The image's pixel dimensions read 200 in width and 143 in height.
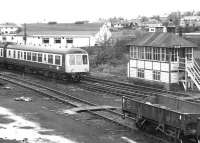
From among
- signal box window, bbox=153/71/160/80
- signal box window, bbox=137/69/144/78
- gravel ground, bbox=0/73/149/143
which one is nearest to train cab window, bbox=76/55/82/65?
signal box window, bbox=137/69/144/78

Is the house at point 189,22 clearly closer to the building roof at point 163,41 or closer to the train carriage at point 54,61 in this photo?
the train carriage at point 54,61

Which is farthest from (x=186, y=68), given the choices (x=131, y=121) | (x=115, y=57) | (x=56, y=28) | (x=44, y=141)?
(x=56, y=28)

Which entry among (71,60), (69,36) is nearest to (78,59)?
(71,60)

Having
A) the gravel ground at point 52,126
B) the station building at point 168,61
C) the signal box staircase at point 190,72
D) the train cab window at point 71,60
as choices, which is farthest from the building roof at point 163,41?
the gravel ground at point 52,126

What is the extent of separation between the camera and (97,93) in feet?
89.5

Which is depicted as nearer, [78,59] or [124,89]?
[124,89]

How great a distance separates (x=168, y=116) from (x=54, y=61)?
21.0m

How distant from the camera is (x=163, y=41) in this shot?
29984mm

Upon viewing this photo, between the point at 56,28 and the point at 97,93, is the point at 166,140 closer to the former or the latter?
the point at 97,93

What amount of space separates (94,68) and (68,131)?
27217 millimetres

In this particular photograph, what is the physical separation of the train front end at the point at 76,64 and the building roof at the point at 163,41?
14.5 feet

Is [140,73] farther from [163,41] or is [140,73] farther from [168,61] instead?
[168,61]

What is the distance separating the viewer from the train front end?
32.9 metres

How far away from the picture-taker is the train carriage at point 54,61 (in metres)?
33.0
